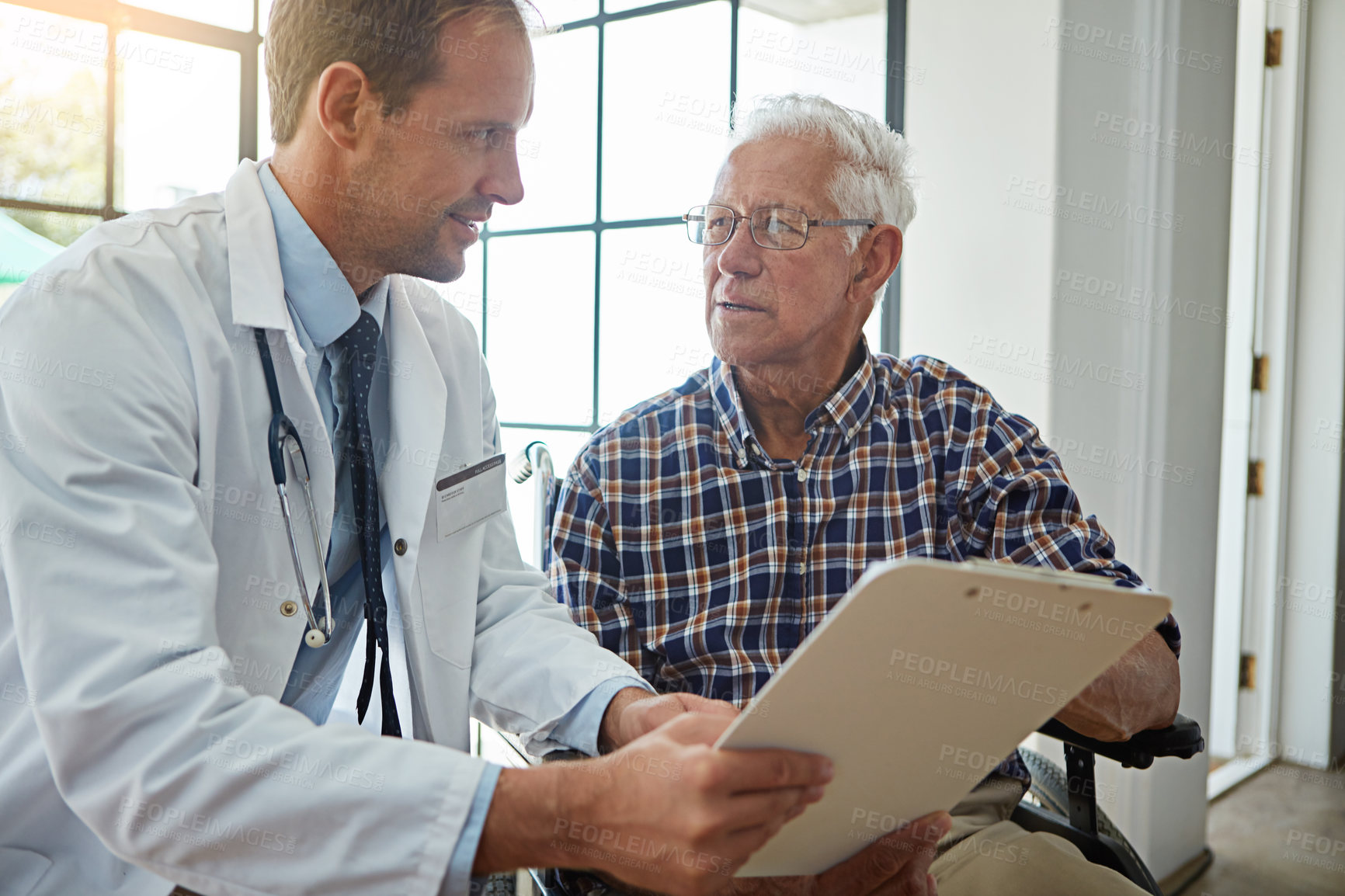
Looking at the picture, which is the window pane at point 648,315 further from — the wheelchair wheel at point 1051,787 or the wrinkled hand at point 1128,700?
the wrinkled hand at point 1128,700

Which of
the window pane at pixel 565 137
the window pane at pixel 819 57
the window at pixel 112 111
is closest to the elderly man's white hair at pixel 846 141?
the window pane at pixel 819 57

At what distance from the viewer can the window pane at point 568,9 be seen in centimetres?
301

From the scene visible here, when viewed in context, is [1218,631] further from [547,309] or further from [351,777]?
[351,777]

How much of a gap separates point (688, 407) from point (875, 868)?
2.54 feet

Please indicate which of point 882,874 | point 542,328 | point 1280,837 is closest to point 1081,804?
point 882,874

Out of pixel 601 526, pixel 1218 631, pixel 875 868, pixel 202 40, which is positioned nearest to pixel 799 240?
pixel 601 526

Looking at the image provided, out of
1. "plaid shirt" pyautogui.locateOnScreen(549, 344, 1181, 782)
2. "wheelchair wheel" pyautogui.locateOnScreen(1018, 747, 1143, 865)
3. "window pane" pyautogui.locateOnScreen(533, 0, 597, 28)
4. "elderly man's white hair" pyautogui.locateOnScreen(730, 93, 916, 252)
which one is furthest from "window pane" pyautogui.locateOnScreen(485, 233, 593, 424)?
"wheelchair wheel" pyautogui.locateOnScreen(1018, 747, 1143, 865)

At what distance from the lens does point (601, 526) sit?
151cm

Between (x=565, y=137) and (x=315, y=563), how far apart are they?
2.31 m

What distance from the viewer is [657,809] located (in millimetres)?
759

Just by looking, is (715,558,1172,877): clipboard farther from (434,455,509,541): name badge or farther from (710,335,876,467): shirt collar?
(710,335,876,467): shirt collar

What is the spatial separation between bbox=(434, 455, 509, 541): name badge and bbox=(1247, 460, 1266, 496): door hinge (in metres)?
2.78

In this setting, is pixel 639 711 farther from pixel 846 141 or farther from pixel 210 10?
pixel 210 10

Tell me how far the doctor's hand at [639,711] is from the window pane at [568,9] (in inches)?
95.7
